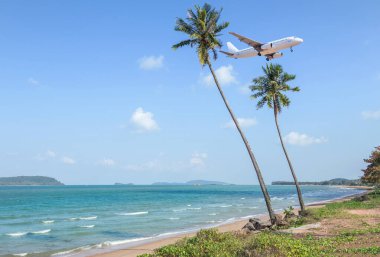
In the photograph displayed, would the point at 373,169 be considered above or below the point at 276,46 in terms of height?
below

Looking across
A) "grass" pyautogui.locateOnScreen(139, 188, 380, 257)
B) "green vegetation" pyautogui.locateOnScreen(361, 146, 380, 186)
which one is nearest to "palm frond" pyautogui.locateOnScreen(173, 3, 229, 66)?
"grass" pyautogui.locateOnScreen(139, 188, 380, 257)

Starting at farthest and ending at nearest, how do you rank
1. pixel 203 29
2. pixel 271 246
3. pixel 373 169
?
pixel 373 169 → pixel 203 29 → pixel 271 246

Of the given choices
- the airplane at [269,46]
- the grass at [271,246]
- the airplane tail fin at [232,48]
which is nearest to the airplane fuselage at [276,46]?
the airplane at [269,46]

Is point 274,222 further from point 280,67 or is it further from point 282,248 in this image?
point 280,67

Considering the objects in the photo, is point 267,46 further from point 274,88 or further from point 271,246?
point 271,246

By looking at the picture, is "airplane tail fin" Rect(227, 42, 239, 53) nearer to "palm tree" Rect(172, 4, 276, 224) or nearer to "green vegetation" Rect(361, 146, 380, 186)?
"palm tree" Rect(172, 4, 276, 224)

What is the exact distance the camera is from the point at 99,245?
27.5 metres

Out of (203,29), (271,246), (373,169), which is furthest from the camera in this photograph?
(373,169)

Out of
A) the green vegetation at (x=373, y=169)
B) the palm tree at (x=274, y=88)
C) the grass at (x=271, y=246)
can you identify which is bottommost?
the grass at (x=271, y=246)

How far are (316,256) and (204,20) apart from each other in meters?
20.1

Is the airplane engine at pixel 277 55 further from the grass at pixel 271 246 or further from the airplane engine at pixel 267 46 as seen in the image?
the grass at pixel 271 246

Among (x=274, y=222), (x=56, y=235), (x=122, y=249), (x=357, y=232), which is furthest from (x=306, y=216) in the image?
(x=56, y=235)

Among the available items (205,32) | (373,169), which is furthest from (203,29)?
(373,169)

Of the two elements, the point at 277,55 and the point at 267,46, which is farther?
the point at 277,55
